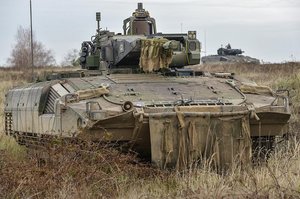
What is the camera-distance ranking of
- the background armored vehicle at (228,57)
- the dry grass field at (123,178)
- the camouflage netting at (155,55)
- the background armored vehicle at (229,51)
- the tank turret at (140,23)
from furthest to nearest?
the background armored vehicle at (229,51), the background armored vehicle at (228,57), the tank turret at (140,23), the camouflage netting at (155,55), the dry grass field at (123,178)

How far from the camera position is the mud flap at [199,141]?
317 inches

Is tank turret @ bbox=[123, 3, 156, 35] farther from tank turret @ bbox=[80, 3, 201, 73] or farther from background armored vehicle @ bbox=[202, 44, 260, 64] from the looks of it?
background armored vehicle @ bbox=[202, 44, 260, 64]

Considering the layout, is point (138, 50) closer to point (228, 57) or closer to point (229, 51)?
point (228, 57)

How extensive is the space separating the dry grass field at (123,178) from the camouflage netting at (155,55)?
71.5 inches

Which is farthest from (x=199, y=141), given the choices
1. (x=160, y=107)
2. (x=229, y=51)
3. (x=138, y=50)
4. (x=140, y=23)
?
(x=229, y=51)

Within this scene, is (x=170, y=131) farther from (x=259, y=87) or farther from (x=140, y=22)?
(x=140, y=22)

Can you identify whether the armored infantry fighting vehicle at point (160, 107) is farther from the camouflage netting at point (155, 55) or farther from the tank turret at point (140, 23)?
the tank turret at point (140, 23)

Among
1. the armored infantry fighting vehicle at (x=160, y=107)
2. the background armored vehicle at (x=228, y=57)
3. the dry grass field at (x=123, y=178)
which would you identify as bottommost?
the dry grass field at (x=123, y=178)

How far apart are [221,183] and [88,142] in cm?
160

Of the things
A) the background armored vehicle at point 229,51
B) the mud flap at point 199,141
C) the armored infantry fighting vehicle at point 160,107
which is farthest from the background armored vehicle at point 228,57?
the mud flap at point 199,141

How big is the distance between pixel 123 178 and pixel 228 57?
78.4 ft

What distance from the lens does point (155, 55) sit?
9.76 metres

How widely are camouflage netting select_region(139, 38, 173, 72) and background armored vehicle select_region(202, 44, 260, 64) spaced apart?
19.0 metres

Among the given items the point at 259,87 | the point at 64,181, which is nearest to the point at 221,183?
the point at 64,181
